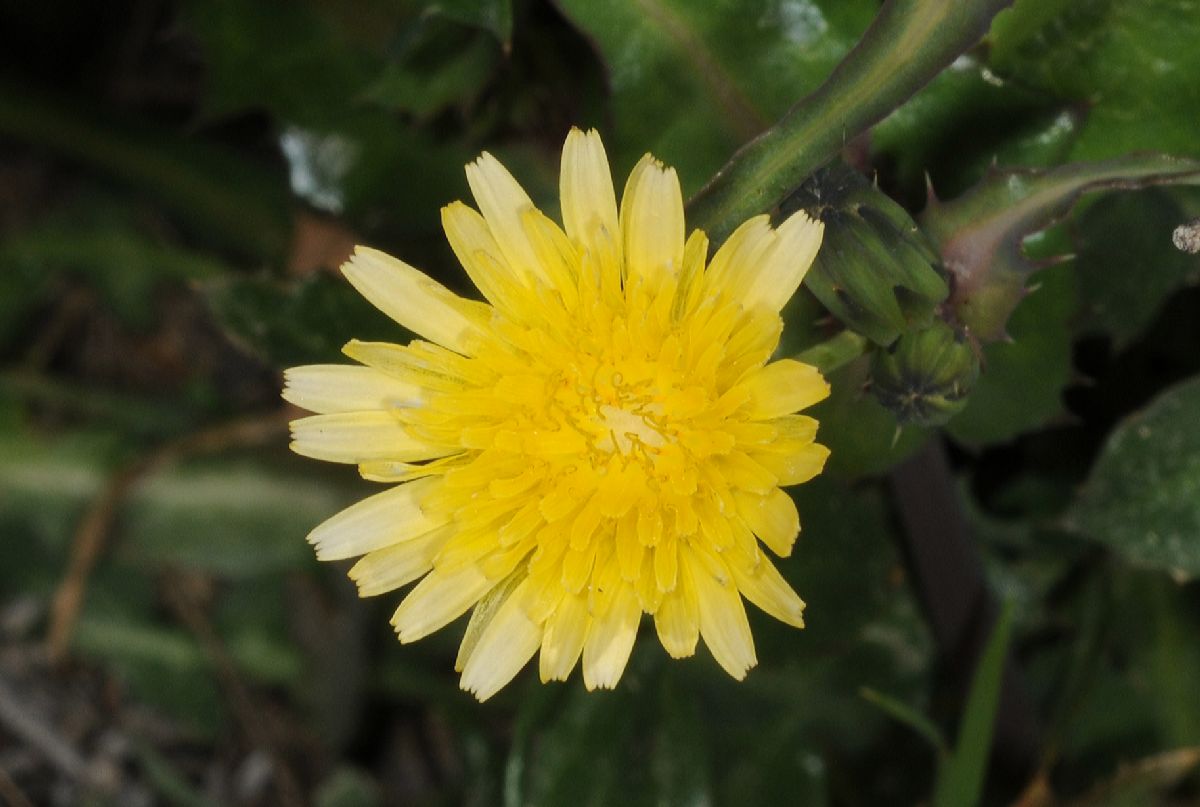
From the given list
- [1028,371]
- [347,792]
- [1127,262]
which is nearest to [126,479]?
[347,792]

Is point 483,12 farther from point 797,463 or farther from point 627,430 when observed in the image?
point 797,463

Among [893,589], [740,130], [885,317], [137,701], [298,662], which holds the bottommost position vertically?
[137,701]

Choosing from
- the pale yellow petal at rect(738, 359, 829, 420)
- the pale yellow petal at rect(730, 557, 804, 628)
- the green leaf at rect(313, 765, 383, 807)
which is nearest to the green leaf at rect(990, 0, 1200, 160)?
the pale yellow petal at rect(738, 359, 829, 420)

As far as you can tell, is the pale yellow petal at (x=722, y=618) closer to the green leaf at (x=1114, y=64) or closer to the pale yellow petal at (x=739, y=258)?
the pale yellow petal at (x=739, y=258)

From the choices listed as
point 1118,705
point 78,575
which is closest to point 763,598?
point 1118,705

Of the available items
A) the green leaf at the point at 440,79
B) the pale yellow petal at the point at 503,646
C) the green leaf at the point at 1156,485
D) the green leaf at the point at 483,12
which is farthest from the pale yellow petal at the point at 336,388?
the green leaf at the point at 1156,485

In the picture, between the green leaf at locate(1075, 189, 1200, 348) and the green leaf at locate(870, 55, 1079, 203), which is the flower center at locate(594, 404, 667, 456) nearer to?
the green leaf at locate(870, 55, 1079, 203)

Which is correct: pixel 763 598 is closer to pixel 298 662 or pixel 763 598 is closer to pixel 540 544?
pixel 540 544
